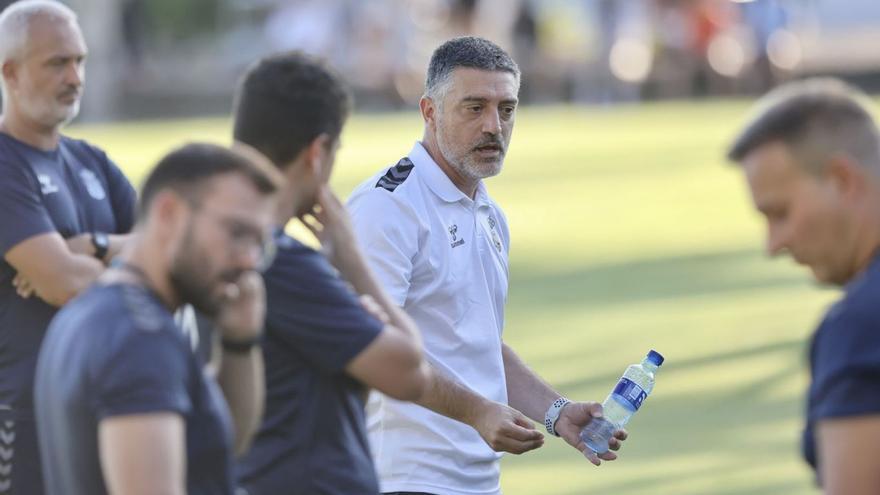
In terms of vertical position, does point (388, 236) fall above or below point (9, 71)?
below

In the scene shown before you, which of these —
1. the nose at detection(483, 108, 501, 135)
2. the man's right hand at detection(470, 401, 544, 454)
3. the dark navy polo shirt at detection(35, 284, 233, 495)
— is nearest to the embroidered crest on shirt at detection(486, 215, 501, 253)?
the nose at detection(483, 108, 501, 135)

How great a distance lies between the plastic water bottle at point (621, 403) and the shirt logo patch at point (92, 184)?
202 centimetres

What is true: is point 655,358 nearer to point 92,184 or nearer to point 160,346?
point 92,184

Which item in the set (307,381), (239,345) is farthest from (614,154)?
(239,345)

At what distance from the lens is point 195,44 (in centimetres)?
4884

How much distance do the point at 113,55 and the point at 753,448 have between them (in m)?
37.0

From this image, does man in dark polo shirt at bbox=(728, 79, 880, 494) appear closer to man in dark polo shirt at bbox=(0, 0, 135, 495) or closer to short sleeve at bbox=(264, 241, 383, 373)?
short sleeve at bbox=(264, 241, 383, 373)

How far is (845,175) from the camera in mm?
4262

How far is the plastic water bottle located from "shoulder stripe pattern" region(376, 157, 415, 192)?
3.60ft

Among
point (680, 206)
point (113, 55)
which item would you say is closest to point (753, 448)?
point (680, 206)

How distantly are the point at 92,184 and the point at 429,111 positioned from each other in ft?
4.39

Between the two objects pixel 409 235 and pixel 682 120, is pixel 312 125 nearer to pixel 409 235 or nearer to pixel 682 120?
pixel 409 235

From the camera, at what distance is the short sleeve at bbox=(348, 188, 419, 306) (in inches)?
247

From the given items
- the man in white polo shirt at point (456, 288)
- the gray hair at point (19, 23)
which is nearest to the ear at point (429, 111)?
the man in white polo shirt at point (456, 288)
